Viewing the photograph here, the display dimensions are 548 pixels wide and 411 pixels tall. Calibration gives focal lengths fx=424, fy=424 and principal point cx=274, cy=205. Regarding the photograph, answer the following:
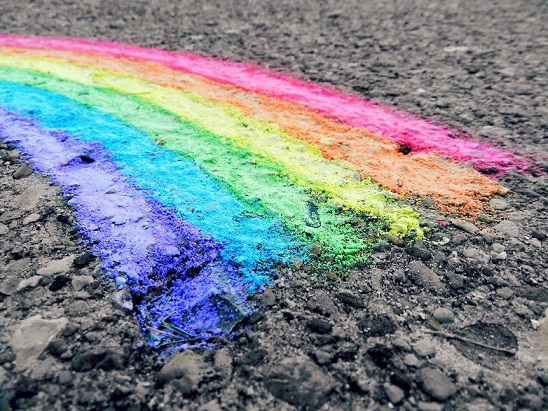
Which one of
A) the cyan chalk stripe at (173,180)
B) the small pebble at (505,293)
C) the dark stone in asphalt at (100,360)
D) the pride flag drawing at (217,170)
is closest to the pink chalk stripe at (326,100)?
the pride flag drawing at (217,170)

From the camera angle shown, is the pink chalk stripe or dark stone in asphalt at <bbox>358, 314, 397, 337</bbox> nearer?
dark stone in asphalt at <bbox>358, 314, 397, 337</bbox>

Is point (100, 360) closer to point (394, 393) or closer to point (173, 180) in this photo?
point (394, 393)

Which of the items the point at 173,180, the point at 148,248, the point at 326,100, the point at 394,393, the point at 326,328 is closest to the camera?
the point at 394,393

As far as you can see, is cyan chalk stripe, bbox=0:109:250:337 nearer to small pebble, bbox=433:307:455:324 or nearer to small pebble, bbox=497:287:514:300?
small pebble, bbox=433:307:455:324

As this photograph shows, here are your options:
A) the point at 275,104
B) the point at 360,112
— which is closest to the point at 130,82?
the point at 275,104

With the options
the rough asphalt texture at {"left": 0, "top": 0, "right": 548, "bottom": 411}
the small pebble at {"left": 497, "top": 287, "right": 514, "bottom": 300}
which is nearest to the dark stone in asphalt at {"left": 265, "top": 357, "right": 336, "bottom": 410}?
the rough asphalt texture at {"left": 0, "top": 0, "right": 548, "bottom": 411}

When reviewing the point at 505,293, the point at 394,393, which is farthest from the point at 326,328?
the point at 505,293

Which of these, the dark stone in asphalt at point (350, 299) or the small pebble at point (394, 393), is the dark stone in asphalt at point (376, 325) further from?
the small pebble at point (394, 393)
